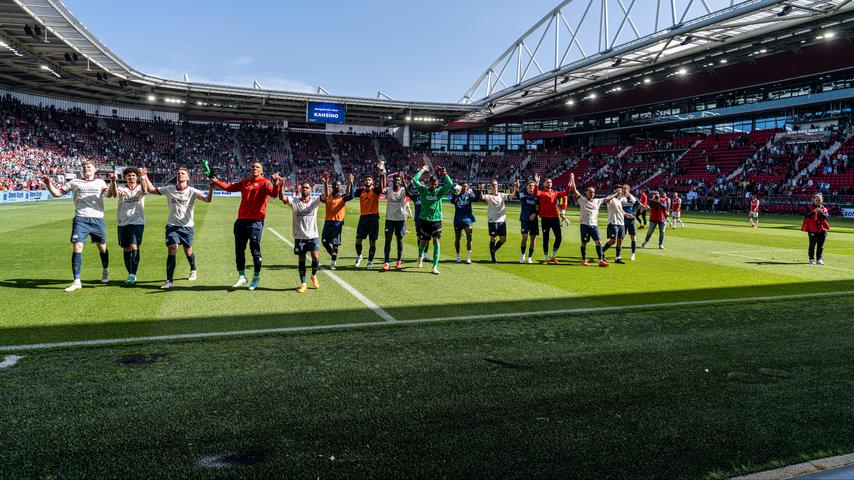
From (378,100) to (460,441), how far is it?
5963 centimetres

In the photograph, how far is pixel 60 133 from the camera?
54.2 metres

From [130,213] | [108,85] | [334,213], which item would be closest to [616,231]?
[334,213]

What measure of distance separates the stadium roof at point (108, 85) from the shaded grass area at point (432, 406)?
34.8 meters

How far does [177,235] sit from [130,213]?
0.91 metres

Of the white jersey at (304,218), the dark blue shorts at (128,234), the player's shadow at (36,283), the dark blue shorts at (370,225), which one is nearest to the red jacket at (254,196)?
the white jersey at (304,218)

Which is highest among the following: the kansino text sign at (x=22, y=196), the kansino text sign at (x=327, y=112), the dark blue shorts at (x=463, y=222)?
the kansino text sign at (x=327, y=112)

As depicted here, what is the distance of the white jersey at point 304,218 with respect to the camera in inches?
350

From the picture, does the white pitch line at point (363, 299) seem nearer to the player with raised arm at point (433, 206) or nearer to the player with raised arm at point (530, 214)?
the player with raised arm at point (433, 206)

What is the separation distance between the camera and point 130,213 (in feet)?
29.5

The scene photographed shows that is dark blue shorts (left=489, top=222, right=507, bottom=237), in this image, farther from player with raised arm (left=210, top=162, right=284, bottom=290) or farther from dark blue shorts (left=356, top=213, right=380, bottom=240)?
player with raised arm (left=210, top=162, right=284, bottom=290)

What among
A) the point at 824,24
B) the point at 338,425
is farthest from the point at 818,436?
the point at 824,24

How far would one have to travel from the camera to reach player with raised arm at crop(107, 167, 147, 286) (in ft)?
29.2

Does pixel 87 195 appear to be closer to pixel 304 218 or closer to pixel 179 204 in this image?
pixel 179 204

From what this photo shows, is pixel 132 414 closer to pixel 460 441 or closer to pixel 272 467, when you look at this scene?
pixel 272 467
